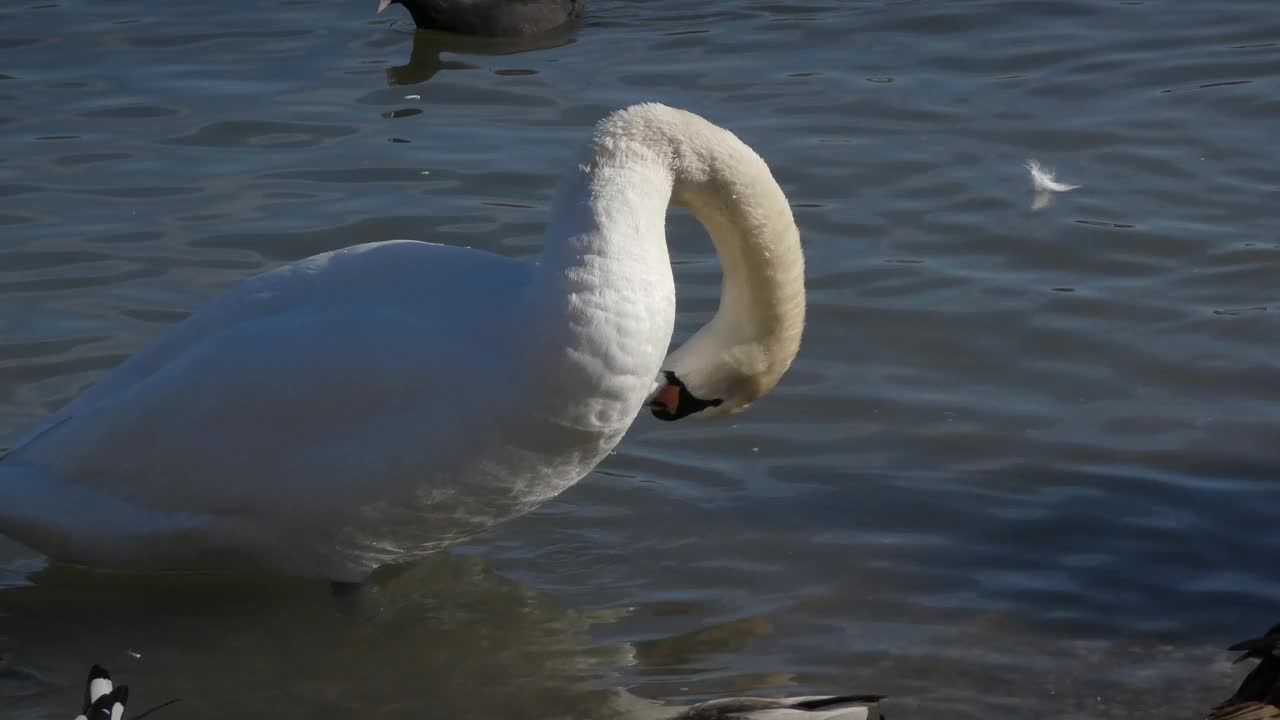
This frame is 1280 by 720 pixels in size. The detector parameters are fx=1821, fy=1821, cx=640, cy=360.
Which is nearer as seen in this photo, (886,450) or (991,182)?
(886,450)

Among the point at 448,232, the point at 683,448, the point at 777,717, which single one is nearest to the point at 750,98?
the point at 448,232

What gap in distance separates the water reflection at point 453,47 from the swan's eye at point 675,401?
6.83 m

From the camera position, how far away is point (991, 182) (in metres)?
8.64

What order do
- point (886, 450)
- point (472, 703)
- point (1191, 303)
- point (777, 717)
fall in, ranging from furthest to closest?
point (1191, 303)
point (886, 450)
point (472, 703)
point (777, 717)

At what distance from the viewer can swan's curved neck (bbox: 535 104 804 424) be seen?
14.2 ft

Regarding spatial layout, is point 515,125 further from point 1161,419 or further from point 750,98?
point 1161,419

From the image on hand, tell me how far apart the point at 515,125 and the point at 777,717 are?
6.42 m

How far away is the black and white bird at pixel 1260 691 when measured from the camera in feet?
13.0

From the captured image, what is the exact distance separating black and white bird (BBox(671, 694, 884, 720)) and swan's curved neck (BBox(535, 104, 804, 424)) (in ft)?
2.61

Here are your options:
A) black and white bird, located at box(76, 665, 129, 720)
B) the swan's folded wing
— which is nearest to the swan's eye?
the swan's folded wing

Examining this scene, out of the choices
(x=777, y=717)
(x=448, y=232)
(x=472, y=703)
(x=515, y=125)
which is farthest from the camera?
(x=515, y=125)

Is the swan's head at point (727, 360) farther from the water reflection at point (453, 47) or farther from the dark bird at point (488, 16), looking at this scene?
the dark bird at point (488, 16)

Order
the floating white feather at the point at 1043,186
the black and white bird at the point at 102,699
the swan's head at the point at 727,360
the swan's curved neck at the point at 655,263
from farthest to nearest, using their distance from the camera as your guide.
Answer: the floating white feather at the point at 1043,186
the swan's head at the point at 727,360
the swan's curved neck at the point at 655,263
the black and white bird at the point at 102,699

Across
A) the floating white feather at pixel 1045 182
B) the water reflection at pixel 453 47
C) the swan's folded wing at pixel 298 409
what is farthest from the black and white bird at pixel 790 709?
the water reflection at pixel 453 47
